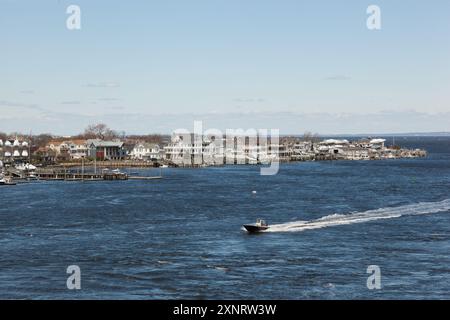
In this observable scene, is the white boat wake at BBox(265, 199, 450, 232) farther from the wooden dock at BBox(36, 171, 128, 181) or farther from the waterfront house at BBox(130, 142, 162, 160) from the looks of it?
the waterfront house at BBox(130, 142, 162, 160)

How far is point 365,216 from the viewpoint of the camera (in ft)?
137

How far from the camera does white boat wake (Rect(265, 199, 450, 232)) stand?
123 ft

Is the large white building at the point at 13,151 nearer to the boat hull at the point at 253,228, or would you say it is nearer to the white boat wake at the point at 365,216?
the white boat wake at the point at 365,216

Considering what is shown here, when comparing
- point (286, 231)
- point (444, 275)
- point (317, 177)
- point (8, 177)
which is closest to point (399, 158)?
point (317, 177)

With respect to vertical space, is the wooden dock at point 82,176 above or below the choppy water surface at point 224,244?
above

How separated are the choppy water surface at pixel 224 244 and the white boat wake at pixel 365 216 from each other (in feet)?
0.39

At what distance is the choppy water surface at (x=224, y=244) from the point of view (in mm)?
24438

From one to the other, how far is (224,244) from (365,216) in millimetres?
13065

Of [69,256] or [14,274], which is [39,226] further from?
[14,274]

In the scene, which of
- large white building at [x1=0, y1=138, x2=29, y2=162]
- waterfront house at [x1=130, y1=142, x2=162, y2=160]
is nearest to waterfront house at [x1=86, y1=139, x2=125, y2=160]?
waterfront house at [x1=130, y1=142, x2=162, y2=160]

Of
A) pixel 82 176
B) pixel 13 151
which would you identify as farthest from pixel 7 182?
pixel 13 151

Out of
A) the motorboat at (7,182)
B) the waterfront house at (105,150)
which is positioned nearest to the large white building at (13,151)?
the waterfront house at (105,150)

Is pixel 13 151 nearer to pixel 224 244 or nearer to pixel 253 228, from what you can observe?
pixel 253 228
